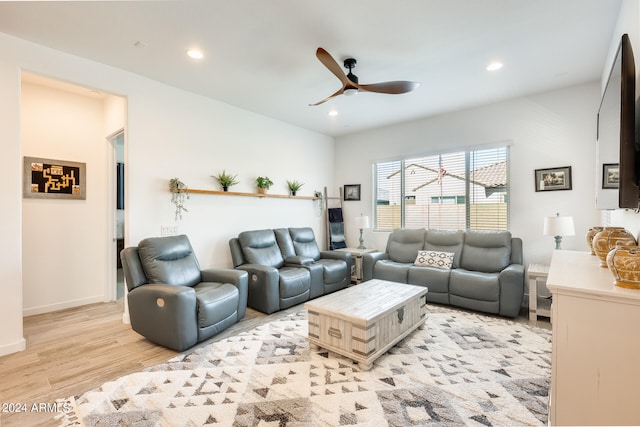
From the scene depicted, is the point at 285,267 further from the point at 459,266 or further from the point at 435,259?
the point at 459,266

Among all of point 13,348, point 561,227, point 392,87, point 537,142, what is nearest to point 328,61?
point 392,87

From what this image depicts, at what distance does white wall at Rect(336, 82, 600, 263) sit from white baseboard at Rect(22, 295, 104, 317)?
5.47 m

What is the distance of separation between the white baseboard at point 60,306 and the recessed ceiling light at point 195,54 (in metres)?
3.54

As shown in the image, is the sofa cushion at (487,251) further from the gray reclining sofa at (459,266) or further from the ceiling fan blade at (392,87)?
the ceiling fan blade at (392,87)

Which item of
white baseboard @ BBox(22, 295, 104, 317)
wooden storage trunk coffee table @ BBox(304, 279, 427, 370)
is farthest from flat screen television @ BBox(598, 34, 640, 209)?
white baseboard @ BBox(22, 295, 104, 317)

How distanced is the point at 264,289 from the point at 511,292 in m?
2.87

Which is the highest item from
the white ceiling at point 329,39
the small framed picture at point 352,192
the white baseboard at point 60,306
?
the white ceiling at point 329,39

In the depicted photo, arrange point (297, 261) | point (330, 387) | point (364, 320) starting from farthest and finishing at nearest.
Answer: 1. point (297, 261)
2. point (364, 320)
3. point (330, 387)

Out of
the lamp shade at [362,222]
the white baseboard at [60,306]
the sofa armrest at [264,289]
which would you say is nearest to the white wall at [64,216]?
the white baseboard at [60,306]

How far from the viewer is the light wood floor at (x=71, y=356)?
6.75ft

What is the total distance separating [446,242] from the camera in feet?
14.4

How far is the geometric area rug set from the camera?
5.88 feet

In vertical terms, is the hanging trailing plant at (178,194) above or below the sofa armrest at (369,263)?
above

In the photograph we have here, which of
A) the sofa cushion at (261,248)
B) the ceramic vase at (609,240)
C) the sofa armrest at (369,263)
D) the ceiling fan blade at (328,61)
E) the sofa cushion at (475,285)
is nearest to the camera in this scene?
the ceramic vase at (609,240)
